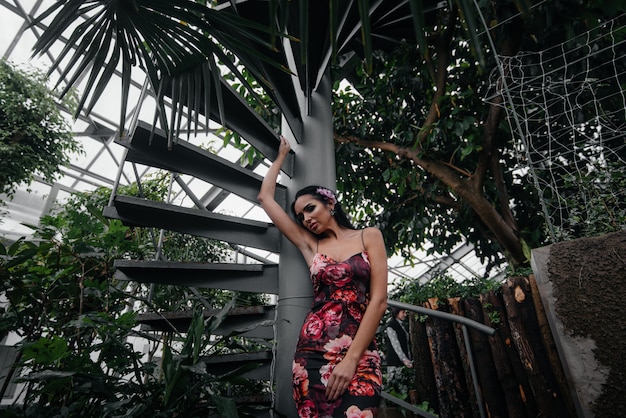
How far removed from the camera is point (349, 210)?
15.0 ft

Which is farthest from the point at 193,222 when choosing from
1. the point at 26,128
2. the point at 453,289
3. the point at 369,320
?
the point at 26,128

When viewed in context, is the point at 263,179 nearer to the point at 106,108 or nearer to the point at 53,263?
the point at 53,263

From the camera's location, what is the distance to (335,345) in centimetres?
123

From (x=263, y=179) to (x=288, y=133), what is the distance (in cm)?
51

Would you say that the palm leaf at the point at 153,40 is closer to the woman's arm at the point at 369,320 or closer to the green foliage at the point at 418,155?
the woman's arm at the point at 369,320

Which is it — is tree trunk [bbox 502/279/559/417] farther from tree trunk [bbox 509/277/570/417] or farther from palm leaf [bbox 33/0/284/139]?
palm leaf [bbox 33/0/284/139]

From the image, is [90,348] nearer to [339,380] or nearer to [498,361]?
[339,380]

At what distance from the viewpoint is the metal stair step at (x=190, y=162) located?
5.33 feet

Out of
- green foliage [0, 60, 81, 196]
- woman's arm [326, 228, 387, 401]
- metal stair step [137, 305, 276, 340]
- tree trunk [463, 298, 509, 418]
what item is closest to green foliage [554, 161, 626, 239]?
woman's arm [326, 228, 387, 401]

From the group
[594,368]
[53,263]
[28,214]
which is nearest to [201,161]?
[53,263]

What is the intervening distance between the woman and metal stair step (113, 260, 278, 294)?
0.44m

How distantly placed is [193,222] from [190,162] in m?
0.31

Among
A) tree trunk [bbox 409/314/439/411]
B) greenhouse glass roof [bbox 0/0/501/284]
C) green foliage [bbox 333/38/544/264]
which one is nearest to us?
tree trunk [bbox 409/314/439/411]

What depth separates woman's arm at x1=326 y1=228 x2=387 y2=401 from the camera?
1.15m
